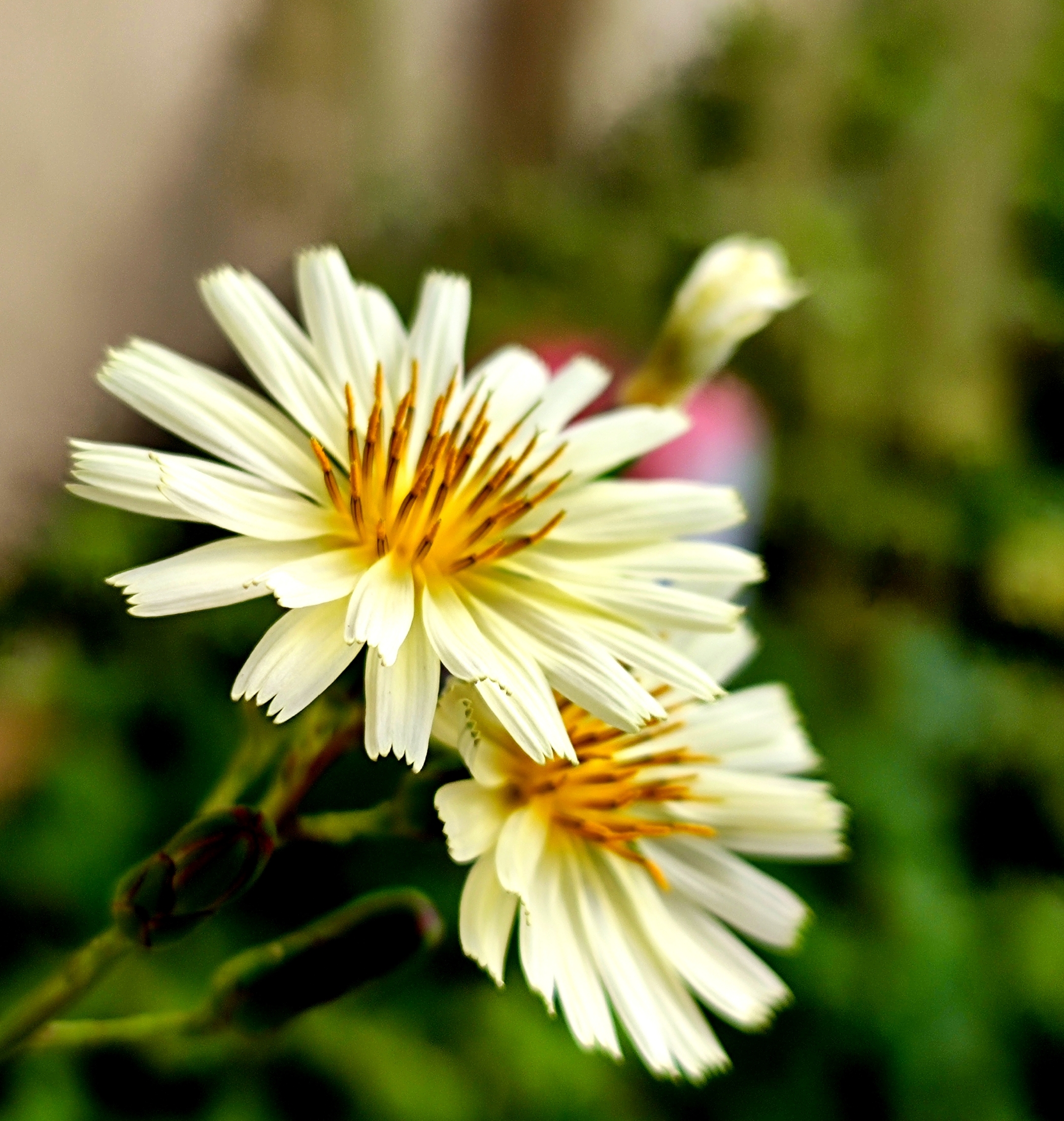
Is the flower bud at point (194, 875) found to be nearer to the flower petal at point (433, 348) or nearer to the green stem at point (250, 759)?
the green stem at point (250, 759)

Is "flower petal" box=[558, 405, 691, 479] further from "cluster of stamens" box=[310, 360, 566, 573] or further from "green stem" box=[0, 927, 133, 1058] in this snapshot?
"green stem" box=[0, 927, 133, 1058]

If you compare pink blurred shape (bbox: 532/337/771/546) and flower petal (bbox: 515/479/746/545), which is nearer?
flower petal (bbox: 515/479/746/545)

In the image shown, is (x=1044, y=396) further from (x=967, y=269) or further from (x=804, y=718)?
(x=804, y=718)

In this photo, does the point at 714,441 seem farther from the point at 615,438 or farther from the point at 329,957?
the point at 329,957

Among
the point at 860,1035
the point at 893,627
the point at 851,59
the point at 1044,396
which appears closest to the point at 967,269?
the point at 1044,396

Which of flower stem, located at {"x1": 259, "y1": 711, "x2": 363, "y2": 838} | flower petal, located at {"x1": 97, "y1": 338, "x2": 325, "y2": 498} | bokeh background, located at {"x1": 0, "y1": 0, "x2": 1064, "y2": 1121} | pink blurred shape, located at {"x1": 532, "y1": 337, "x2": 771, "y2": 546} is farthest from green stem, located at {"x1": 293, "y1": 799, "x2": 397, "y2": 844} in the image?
pink blurred shape, located at {"x1": 532, "y1": 337, "x2": 771, "y2": 546}
